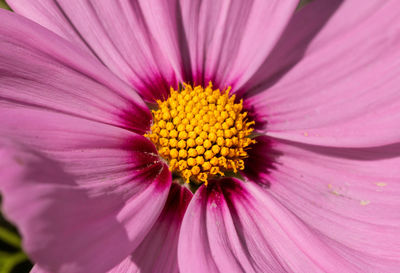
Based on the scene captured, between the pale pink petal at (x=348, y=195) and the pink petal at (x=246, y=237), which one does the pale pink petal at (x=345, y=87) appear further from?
the pink petal at (x=246, y=237)

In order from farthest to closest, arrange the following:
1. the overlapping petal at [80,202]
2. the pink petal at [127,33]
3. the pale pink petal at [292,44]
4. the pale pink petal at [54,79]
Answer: the pale pink petal at [292,44] < the pink petal at [127,33] < the pale pink petal at [54,79] < the overlapping petal at [80,202]

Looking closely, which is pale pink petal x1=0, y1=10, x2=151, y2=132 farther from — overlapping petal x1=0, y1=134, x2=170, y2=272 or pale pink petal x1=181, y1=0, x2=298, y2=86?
pale pink petal x1=181, y1=0, x2=298, y2=86

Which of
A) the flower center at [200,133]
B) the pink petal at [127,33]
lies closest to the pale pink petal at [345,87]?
the flower center at [200,133]

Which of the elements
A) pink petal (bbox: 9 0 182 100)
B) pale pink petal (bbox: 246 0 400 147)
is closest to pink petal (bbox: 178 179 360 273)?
pale pink petal (bbox: 246 0 400 147)

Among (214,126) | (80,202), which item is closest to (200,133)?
(214,126)

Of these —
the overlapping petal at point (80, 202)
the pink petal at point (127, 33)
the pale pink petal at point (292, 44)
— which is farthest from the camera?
the pale pink petal at point (292, 44)

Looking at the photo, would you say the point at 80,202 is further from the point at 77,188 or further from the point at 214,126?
the point at 214,126

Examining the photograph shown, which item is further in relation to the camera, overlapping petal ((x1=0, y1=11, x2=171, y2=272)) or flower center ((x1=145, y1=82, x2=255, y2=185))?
flower center ((x1=145, y1=82, x2=255, y2=185))
